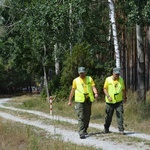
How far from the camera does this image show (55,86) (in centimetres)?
3159

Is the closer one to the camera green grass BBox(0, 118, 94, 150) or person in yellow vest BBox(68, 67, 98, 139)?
green grass BBox(0, 118, 94, 150)

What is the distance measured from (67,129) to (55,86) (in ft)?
56.7

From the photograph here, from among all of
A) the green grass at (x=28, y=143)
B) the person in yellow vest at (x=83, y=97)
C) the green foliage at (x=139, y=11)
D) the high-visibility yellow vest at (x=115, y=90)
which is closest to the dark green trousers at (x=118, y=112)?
the high-visibility yellow vest at (x=115, y=90)

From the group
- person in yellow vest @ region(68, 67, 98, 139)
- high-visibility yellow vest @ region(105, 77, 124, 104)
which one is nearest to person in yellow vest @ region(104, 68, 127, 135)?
high-visibility yellow vest @ region(105, 77, 124, 104)

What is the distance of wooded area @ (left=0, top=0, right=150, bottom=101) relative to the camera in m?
18.1

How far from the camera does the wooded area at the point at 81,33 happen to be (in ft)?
59.3

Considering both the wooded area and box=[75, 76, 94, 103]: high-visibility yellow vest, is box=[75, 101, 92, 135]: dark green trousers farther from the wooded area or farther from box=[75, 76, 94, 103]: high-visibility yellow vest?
the wooded area

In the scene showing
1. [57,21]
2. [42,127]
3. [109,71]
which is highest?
[57,21]

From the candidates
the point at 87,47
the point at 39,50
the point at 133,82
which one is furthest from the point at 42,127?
the point at 39,50

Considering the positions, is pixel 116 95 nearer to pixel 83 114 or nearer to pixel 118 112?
pixel 118 112

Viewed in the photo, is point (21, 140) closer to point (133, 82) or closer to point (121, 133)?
point (121, 133)

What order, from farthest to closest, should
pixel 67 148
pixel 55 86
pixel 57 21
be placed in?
pixel 55 86 → pixel 57 21 → pixel 67 148

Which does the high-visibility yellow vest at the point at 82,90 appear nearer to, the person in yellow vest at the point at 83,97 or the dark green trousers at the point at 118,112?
the person in yellow vest at the point at 83,97

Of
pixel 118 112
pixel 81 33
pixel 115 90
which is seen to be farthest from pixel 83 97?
pixel 81 33
